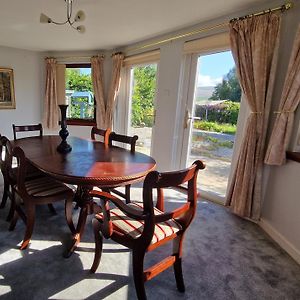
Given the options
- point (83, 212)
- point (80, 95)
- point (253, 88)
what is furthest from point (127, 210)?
point (80, 95)

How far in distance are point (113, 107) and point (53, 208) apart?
7.95 feet

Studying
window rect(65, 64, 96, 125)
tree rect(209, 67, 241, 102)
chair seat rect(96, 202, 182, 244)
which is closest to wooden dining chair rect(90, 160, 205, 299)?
chair seat rect(96, 202, 182, 244)

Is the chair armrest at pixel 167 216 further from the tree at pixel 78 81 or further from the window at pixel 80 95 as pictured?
the tree at pixel 78 81

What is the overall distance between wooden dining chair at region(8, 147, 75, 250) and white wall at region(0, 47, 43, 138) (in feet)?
10.4

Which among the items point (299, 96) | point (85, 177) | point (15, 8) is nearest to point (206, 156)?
point (299, 96)

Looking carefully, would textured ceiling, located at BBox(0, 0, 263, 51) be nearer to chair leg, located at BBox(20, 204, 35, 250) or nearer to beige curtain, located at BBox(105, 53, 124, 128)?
beige curtain, located at BBox(105, 53, 124, 128)

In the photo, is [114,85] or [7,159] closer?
[7,159]

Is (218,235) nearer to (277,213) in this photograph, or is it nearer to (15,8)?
(277,213)

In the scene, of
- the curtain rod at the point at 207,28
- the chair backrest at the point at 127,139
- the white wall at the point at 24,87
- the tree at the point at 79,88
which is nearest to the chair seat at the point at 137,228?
the chair backrest at the point at 127,139

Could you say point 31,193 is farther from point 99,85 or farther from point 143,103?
point 99,85

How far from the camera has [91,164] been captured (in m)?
1.71

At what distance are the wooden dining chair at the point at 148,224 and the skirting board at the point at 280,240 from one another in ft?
3.43

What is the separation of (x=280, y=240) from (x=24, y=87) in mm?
5087

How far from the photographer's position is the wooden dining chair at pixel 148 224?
3.62 ft
